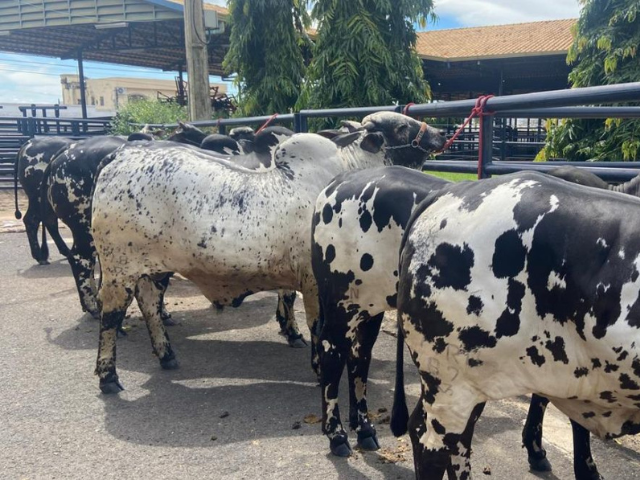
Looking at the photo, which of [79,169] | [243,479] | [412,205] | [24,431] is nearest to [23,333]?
[79,169]

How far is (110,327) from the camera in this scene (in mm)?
4527


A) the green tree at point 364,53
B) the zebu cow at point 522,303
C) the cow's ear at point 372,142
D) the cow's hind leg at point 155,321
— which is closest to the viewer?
the zebu cow at point 522,303

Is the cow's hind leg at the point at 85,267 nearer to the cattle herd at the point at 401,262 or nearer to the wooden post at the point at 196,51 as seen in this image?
the cattle herd at the point at 401,262

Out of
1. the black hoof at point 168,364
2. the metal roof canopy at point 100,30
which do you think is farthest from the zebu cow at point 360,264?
the metal roof canopy at point 100,30

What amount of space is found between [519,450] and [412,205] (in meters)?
1.50

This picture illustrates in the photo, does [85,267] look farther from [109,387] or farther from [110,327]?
[109,387]

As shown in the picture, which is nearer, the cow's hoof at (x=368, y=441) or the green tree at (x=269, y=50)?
the cow's hoof at (x=368, y=441)

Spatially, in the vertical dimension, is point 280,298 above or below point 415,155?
below

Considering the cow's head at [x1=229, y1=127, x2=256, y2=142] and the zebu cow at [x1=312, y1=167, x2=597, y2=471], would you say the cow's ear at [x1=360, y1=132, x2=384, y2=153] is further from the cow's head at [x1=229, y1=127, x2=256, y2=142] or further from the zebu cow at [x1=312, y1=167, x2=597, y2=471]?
the cow's head at [x1=229, y1=127, x2=256, y2=142]

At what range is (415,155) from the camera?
4.37 meters

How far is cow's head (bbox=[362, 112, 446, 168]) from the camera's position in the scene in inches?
170

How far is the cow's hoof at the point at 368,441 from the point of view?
3.56 metres

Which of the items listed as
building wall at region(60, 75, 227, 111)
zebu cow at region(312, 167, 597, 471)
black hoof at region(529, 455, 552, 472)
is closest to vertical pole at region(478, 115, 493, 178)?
zebu cow at region(312, 167, 597, 471)

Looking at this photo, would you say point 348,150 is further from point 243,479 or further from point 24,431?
point 24,431
